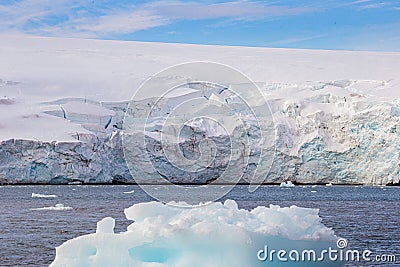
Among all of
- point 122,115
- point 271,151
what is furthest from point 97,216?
point 122,115

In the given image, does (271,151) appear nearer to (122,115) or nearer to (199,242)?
(122,115)

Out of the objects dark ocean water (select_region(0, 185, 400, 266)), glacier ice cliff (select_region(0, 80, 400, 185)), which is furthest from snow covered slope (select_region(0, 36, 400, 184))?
dark ocean water (select_region(0, 185, 400, 266))

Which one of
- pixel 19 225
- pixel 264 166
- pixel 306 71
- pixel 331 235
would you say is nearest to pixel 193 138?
pixel 264 166

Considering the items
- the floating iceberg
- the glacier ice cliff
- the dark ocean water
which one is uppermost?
the glacier ice cliff

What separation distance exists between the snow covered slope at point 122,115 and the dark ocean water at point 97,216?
124 centimetres

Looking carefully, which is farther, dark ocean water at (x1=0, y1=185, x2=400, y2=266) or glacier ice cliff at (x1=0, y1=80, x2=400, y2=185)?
glacier ice cliff at (x1=0, y1=80, x2=400, y2=185)

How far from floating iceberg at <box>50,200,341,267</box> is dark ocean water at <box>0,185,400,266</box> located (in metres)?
4.32

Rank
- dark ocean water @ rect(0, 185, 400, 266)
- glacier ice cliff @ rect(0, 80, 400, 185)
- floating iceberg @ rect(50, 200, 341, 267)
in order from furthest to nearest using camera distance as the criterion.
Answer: glacier ice cliff @ rect(0, 80, 400, 185) < dark ocean water @ rect(0, 185, 400, 266) < floating iceberg @ rect(50, 200, 341, 267)

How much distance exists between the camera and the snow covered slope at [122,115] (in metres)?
34.8

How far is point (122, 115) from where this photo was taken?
1598 inches

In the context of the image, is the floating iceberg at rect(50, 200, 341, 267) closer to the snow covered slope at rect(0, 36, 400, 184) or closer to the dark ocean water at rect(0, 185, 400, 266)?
the dark ocean water at rect(0, 185, 400, 266)

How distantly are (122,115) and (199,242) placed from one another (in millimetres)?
31939

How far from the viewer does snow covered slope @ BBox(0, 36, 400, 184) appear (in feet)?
114

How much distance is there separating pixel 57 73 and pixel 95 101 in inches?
436
